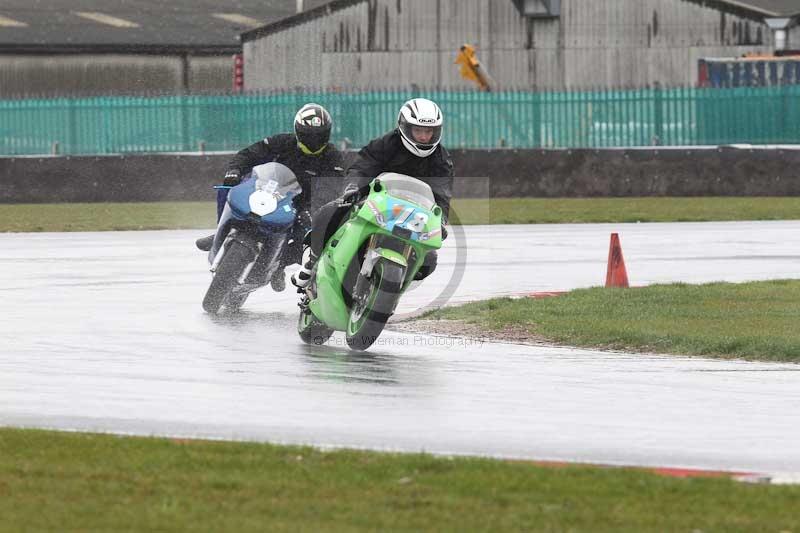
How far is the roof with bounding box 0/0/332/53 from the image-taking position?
55125 millimetres

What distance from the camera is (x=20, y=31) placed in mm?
55625

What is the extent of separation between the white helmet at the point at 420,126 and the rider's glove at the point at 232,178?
9.35 feet

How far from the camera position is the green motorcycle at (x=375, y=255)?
37.7 feet

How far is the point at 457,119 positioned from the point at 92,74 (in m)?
23.1

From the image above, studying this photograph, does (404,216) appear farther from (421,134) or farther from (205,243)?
(205,243)

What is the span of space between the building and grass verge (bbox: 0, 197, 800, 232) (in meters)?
22.9

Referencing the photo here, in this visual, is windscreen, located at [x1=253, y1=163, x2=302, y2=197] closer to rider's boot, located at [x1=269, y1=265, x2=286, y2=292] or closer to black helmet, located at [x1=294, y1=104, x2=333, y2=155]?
black helmet, located at [x1=294, y1=104, x2=333, y2=155]

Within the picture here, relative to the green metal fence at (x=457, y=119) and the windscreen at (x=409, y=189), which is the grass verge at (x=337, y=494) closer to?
the windscreen at (x=409, y=189)

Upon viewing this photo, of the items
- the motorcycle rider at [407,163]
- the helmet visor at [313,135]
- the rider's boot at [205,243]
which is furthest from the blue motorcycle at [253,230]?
the motorcycle rider at [407,163]

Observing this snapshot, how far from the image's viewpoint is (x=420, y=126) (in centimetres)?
1194

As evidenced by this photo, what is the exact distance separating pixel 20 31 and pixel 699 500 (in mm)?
51094

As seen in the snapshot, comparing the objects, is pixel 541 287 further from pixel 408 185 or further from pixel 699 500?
pixel 699 500

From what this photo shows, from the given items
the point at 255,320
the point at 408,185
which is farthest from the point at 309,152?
the point at 408,185

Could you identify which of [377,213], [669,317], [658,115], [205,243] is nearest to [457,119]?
[658,115]
